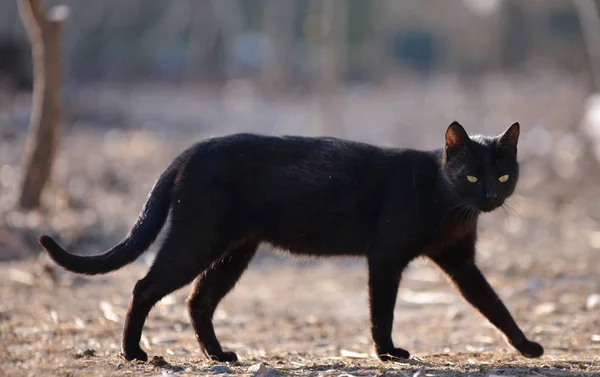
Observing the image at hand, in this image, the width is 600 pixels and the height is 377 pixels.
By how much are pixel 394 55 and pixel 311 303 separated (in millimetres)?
28895

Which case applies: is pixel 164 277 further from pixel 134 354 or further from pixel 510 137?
pixel 510 137

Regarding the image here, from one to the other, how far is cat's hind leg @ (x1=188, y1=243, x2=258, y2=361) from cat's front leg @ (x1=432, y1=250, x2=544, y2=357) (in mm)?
1269

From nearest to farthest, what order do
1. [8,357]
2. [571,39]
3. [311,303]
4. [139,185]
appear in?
[8,357]
[311,303]
[139,185]
[571,39]

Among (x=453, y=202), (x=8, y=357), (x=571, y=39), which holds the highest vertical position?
(x=571, y=39)

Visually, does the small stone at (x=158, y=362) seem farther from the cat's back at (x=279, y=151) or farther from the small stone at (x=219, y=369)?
the cat's back at (x=279, y=151)

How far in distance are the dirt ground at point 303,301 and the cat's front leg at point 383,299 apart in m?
0.14

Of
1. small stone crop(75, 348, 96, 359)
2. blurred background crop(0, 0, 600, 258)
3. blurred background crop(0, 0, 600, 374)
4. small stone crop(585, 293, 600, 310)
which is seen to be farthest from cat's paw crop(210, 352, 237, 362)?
blurred background crop(0, 0, 600, 258)

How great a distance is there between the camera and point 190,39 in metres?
34.8

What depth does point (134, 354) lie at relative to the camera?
4.98m

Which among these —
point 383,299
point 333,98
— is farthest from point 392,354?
point 333,98

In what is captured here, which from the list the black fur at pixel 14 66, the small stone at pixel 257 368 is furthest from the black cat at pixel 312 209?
the black fur at pixel 14 66

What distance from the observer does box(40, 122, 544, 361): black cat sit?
5.04 m

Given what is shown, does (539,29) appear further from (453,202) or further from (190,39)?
(453,202)

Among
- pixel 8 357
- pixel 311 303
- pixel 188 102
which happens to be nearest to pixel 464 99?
pixel 188 102
